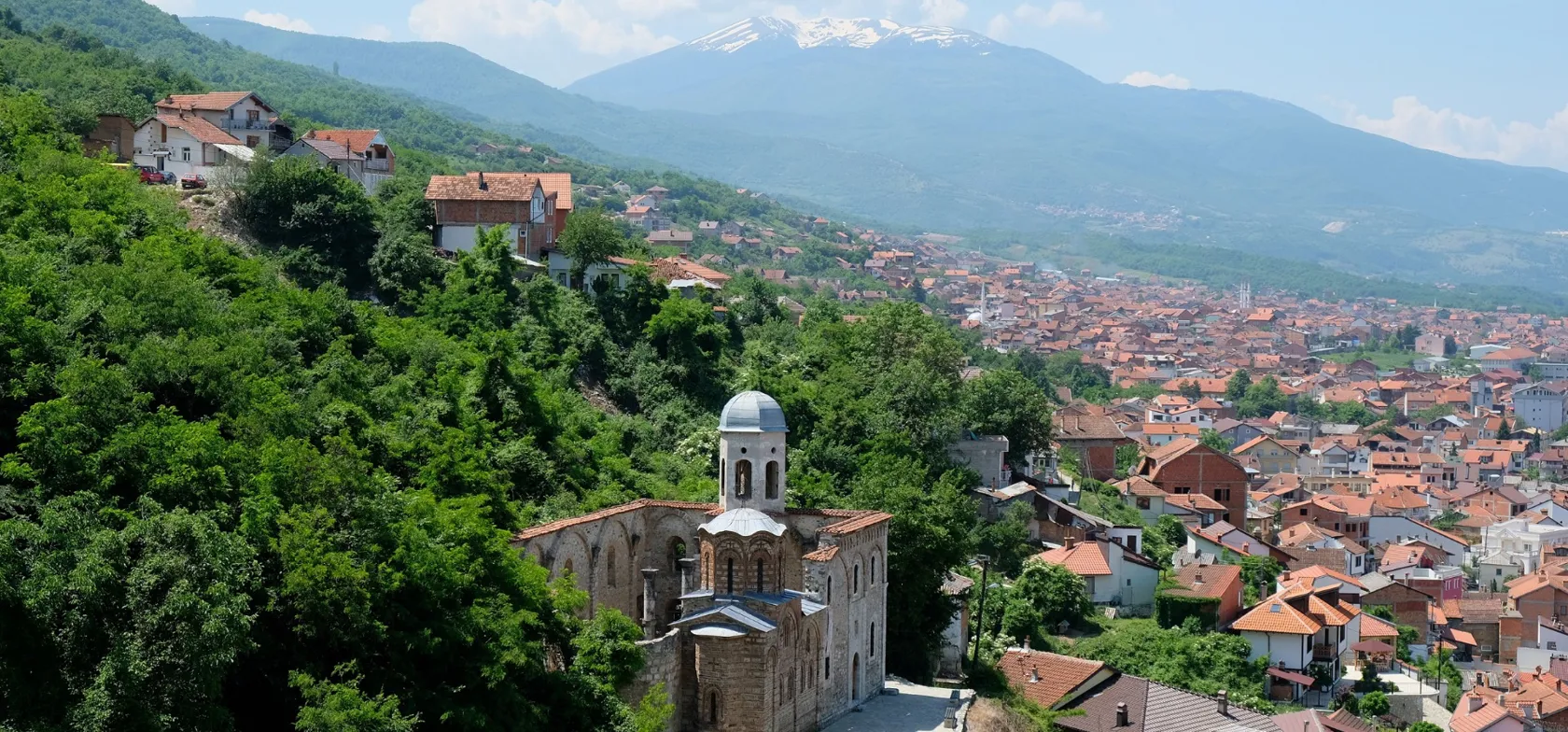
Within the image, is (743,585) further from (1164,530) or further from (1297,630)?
(1164,530)

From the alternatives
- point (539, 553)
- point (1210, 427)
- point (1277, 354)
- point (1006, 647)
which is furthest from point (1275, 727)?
point (1277, 354)

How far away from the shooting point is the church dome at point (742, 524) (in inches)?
986

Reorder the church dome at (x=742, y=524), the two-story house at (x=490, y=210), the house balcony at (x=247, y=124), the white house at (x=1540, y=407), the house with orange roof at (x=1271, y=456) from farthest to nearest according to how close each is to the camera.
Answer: the white house at (x=1540, y=407), the house with orange roof at (x=1271, y=456), the house balcony at (x=247, y=124), the two-story house at (x=490, y=210), the church dome at (x=742, y=524)

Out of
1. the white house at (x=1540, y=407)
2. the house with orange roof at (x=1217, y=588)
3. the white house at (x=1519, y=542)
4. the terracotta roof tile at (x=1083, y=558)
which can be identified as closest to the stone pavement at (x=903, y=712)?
the terracotta roof tile at (x=1083, y=558)

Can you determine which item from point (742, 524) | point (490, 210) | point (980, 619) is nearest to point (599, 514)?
point (742, 524)

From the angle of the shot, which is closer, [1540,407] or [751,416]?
[751,416]

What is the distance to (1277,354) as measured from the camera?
147 m

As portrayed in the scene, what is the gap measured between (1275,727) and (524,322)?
57.0ft

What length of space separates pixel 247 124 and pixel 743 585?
2787cm

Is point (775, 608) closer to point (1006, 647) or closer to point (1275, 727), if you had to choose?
point (1006, 647)

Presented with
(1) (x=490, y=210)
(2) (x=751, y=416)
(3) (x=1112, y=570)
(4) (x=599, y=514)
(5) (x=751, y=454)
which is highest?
(1) (x=490, y=210)

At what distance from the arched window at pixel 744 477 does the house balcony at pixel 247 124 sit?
26.2 meters

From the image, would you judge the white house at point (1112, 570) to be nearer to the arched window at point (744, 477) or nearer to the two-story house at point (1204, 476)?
the two-story house at point (1204, 476)

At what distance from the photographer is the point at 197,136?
42.9m
